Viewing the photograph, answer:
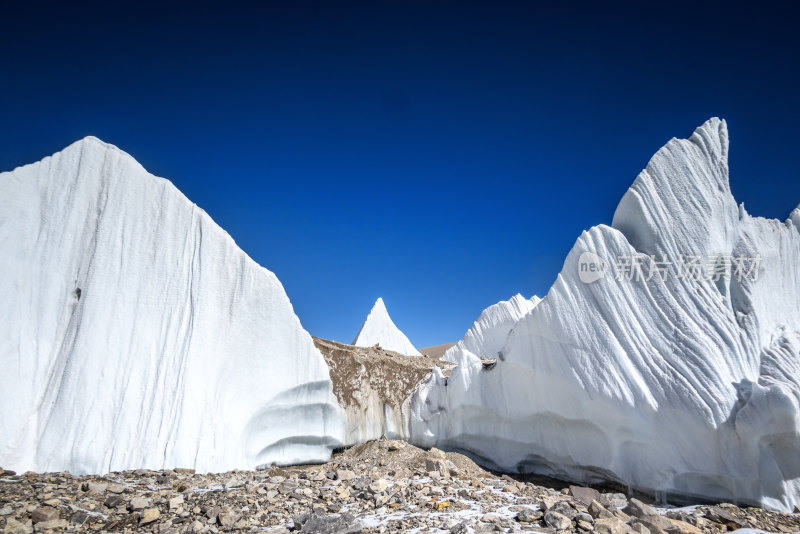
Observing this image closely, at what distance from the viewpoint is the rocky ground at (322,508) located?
472cm

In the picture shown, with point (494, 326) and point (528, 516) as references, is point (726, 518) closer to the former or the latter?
point (528, 516)

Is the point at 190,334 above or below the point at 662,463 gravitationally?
above

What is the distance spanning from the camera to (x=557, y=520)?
4.83 metres

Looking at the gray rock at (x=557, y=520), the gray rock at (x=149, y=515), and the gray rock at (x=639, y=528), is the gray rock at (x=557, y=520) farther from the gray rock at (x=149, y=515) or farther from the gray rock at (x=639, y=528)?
the gray rock at (x=149, y=515)

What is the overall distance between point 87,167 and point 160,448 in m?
5.90

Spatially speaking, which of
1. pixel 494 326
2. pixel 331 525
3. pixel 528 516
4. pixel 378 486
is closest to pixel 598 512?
pixel 528 516

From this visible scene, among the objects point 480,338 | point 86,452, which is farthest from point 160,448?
point 480,338

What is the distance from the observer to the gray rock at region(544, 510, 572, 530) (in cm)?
474

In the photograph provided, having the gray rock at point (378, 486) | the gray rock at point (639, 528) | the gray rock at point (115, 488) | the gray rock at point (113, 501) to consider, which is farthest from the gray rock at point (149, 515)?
the gray rock at point (639, 528)

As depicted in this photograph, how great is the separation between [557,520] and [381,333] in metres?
21.8

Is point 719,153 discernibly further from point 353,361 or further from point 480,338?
point 480,338

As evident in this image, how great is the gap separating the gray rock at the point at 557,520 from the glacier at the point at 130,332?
6370 millimetres

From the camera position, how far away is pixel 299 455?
34.8 ft

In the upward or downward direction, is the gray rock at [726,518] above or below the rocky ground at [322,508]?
below
